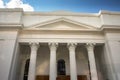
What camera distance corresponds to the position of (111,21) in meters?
15.2

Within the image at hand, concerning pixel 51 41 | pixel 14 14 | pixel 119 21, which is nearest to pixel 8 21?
pixel 14 14

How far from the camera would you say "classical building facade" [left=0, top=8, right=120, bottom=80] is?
500 inches

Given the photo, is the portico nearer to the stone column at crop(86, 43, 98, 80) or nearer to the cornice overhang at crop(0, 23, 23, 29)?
the stone column at crop(86, 43, 98, 80)

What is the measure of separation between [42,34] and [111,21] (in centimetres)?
822

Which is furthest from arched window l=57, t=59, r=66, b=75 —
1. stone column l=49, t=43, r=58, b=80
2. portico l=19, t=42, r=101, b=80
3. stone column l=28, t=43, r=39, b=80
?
stone column l=28, t=43, r=39, b=80

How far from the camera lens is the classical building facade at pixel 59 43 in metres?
12.7

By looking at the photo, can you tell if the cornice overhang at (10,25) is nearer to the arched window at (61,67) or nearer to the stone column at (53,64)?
the stone column at (53,64)

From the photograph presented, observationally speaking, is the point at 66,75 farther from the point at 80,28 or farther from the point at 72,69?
the point at 80,28

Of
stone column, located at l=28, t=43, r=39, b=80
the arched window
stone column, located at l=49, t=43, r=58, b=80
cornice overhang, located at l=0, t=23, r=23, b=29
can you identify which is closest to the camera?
stone column, located at l=28, t=43, r=39, b=80

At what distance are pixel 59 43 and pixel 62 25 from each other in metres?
2.41

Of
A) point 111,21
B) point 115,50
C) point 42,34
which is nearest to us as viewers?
point 115,50

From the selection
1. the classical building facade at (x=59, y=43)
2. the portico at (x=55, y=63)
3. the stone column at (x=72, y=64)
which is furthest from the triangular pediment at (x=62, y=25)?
the stone column at (x=72, y=64)

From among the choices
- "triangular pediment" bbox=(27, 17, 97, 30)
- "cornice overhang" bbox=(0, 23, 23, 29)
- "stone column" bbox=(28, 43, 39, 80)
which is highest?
"triangular pediment" bbox=(27, 17, 97, 30)

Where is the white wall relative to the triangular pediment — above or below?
below
